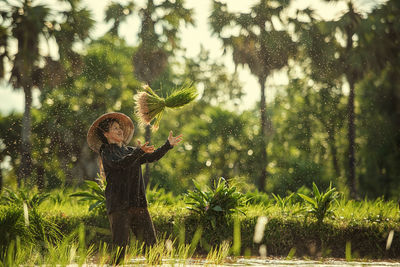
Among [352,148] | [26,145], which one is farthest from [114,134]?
[352,148]

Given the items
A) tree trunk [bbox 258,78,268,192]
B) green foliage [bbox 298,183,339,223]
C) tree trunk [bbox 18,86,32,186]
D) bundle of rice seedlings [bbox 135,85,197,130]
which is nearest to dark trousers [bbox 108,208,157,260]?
bundle of rice seedlings [bbox 135,85,197,130]

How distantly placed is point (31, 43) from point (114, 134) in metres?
13.9

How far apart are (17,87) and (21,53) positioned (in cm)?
150

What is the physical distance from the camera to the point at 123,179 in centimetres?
469

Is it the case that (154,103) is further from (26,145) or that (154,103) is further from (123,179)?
(26,145)

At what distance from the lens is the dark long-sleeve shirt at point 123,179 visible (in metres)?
4.63

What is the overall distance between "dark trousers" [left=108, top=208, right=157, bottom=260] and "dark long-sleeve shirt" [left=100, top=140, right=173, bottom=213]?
7 centimetres

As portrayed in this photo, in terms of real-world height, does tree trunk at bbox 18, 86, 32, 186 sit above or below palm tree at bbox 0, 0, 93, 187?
below

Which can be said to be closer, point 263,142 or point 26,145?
point 26,145

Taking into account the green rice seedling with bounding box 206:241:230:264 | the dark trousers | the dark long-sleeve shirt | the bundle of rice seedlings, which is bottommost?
the green rice seedling with bounding box 206:241:230:264

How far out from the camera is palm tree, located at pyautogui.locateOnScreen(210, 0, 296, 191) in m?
19.7

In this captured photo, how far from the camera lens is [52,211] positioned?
8.03 m

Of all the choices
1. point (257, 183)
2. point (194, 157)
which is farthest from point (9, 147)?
point (257, 183)

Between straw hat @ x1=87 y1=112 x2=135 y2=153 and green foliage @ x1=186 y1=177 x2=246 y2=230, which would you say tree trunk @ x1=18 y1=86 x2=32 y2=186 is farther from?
straw hat @ x1=87 y1=112 x2=135 y2=153
